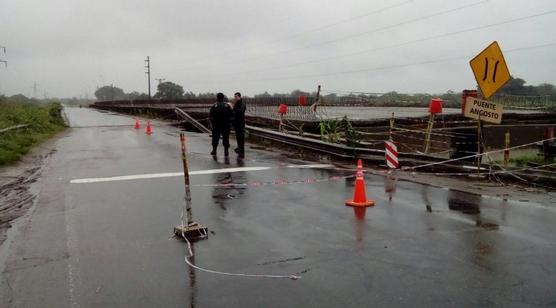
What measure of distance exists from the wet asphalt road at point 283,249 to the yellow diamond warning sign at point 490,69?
3133 mm

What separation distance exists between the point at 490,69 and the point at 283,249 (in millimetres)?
8113

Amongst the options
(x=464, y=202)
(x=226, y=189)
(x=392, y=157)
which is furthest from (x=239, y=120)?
(x=464, y=202)

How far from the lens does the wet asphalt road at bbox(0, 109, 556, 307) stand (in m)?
4.84

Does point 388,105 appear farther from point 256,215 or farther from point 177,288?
point 177,288

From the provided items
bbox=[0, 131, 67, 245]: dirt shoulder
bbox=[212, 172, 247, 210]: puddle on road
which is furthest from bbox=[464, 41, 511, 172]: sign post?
bbox=[0, 131, 67, 245]: dirt shoulder

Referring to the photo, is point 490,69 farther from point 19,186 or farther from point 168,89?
point 168,89

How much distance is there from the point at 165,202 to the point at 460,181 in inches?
264

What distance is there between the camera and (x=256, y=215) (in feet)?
26.8

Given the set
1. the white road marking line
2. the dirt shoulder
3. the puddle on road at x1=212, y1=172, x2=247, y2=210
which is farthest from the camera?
the white road marking line

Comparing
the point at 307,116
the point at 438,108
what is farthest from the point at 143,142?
the point at 438,108

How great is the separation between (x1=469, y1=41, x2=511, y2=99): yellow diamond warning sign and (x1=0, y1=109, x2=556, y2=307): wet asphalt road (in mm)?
3133

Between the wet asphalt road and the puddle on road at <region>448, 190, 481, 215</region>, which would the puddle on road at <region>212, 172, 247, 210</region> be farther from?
the puddle on road at <region>448, 190, 481, 215</region>

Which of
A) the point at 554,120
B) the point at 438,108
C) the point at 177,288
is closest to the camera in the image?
the point at 177,288

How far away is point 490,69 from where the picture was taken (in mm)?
11883
